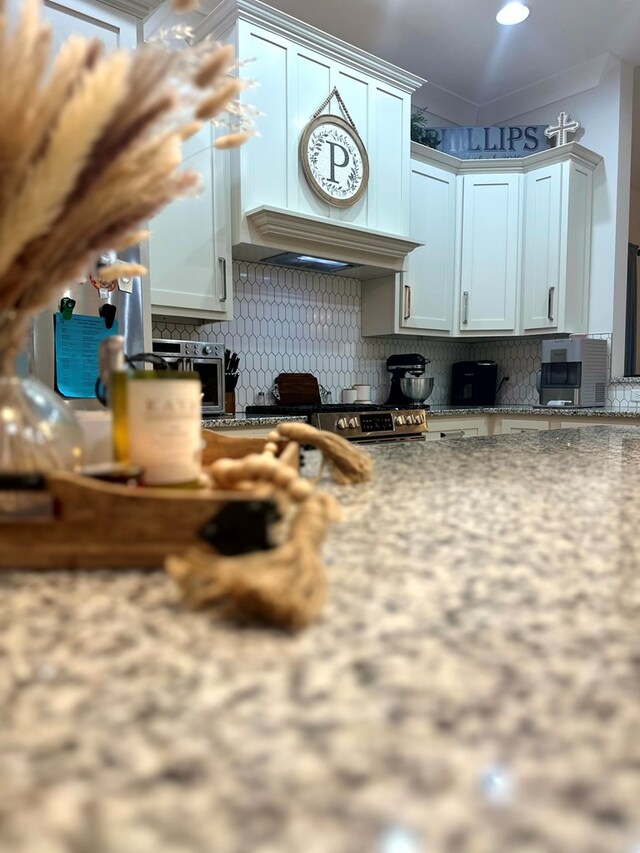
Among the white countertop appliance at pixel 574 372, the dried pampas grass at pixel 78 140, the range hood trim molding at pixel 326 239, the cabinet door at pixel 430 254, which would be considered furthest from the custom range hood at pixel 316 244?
the dried pampas grass at pixel 78 140

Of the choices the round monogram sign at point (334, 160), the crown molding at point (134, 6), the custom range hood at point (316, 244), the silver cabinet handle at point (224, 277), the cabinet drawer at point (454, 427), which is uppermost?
the crown molding at point (134, 6)

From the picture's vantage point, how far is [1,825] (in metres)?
0.21

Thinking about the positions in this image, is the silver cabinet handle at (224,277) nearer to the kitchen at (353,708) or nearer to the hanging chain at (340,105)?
the hanging chain at (340,105)

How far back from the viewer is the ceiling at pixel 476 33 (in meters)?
3.03

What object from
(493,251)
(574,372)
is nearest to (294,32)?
(493,251)

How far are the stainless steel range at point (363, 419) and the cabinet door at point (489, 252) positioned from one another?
3.46 feet

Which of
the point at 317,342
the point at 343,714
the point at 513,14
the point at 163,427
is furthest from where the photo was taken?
the point at 317,342

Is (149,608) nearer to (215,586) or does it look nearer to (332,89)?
(215,586)

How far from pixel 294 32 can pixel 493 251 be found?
1719 millimetres

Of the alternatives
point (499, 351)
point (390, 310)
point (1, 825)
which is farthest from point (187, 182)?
point (499, 351)

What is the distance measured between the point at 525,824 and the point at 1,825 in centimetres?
19

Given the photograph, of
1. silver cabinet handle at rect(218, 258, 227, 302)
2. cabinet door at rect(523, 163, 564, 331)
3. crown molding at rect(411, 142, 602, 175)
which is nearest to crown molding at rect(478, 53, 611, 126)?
crown molding at rect(411, 142, 602, 175)

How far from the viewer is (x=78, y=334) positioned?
1925mm

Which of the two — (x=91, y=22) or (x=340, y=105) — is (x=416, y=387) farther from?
(x=91, y=22)
